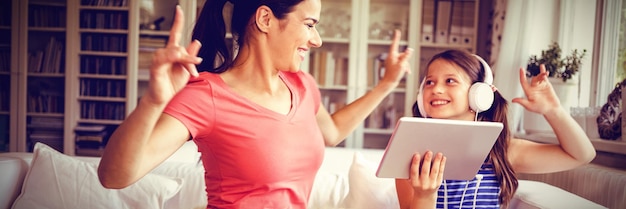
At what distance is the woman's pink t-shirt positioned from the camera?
87 cm

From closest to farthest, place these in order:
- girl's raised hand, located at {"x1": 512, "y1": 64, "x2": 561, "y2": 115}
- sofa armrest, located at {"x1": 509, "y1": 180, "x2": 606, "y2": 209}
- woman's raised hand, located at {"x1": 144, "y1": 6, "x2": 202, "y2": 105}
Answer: woman's raised hand, located at {"x1": 144, "y1": 6, "x2": 202, "y2": 105}, girl's raised hand, located at {"x1": 512, "y1": 64, "x2": 561, "y2": 115}, sofa armrest, located at {"x1": 509, "y1": 180, "x2": 606, "y2": 209}

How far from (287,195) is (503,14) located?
2812 millimetres

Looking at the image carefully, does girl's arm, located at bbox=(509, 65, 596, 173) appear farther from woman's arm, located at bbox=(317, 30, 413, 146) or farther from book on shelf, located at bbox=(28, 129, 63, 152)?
book on shelf, located at bbox=(28, 129, 63, 152)

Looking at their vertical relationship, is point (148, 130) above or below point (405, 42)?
below

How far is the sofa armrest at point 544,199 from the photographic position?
119 centimetres

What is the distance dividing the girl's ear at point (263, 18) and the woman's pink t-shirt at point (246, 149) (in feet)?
0.42

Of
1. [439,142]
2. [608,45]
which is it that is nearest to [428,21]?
[608,45]

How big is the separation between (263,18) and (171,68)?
32 centimetres

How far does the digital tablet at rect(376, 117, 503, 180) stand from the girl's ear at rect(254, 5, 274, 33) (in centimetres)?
31

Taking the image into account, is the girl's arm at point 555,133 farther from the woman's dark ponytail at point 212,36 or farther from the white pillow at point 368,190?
the woman's dark ponytail at point 212,36

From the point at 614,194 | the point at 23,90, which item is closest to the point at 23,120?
the point at 23,90

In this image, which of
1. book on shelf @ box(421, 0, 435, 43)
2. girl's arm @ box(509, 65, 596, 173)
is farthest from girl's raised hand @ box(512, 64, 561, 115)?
book on shelf @ box(421, 0, 435, 43)

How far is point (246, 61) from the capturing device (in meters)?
0.97

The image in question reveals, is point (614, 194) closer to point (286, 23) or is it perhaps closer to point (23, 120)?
point (286, 23)
